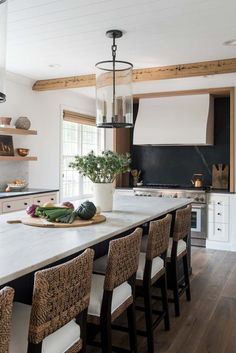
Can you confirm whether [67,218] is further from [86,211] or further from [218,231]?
[218,231]

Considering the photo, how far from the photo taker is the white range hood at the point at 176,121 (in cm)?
585

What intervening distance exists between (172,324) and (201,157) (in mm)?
3953

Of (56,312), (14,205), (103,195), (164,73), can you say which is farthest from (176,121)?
(56,312)

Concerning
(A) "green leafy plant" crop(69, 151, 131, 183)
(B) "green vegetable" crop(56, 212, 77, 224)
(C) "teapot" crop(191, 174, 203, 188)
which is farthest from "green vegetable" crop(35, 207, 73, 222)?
(C) "teapot" crop(191, 174, 203, 188)

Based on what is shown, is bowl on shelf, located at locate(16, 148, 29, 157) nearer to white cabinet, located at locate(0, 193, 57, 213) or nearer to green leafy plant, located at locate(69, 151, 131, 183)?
white cabinet, located at locate(0, 193, 57, 213)

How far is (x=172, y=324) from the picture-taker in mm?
2951

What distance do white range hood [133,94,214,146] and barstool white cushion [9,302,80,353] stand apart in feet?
15.2

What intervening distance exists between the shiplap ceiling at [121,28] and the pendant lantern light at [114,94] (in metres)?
0.33

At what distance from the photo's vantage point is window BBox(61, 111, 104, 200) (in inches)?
252

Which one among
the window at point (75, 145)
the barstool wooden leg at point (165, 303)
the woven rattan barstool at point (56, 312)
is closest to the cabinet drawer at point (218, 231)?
the window at point (75, 145)

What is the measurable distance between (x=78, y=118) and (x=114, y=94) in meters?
3.45

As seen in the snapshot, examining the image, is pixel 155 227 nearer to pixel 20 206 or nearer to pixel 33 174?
pixel 20 206

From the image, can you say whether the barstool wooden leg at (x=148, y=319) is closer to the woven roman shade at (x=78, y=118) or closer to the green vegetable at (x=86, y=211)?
the green vegetable at (x=86, y=211)

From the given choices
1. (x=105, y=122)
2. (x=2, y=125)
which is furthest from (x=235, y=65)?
(x=2, y=125)
